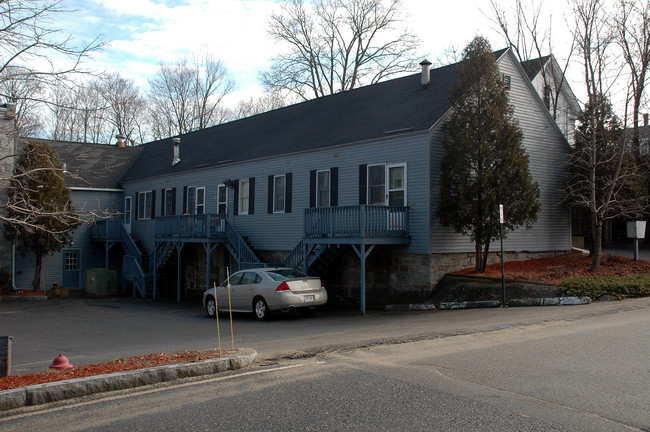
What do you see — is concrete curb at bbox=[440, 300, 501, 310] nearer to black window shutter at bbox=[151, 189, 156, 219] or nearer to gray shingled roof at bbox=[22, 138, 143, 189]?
black window shutter at bbox=[151, 189, 156, 219]

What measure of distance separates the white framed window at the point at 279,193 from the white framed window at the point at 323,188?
2.00m

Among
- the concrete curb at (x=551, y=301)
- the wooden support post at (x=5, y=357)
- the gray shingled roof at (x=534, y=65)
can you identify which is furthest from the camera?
the gray shingled roof at (x=534, y=65)

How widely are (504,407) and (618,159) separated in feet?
57.3

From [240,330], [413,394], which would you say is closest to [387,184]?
[240,330]

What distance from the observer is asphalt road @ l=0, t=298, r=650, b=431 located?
19.2ft

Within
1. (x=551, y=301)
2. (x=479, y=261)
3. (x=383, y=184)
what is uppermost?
(x=383, y=184)

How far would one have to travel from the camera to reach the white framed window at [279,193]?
23812mm

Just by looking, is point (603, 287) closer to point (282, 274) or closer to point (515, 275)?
point (515, 275)

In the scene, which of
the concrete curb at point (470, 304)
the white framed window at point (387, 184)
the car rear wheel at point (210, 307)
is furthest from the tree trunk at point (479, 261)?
the car rear wheel at point (210, 307)

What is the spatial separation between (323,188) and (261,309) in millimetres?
6684

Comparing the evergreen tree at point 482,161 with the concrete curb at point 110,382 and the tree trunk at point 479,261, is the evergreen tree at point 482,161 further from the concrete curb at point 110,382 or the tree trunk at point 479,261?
the concrete curb at point 110,382

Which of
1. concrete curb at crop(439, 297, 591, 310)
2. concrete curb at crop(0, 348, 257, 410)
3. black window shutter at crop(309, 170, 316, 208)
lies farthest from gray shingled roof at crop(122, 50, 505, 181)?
concrete curb at crop(0, 348, 257, 410)

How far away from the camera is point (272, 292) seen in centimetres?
1636

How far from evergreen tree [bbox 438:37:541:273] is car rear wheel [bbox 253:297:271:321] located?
19.8 ft
